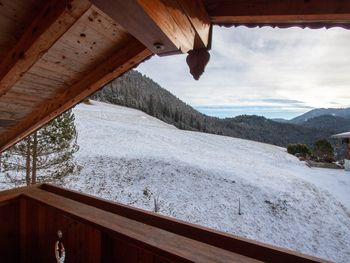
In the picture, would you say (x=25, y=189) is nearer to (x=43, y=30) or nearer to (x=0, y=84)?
(x=0, y=84)

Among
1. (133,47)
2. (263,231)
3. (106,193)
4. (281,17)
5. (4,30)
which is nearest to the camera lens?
(281,17)

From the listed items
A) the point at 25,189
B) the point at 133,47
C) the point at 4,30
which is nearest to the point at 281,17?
the point at 133,47

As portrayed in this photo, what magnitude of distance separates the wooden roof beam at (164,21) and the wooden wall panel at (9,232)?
94.2 inches

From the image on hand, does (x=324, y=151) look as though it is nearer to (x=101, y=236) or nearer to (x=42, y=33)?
(x=101, y=236)

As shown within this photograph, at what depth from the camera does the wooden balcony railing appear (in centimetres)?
137

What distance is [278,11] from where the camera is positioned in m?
1.41

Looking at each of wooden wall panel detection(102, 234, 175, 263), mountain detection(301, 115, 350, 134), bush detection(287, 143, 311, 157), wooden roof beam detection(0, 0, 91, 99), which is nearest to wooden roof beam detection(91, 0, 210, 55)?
wooden roof beam detection(0, 0, 91, 99)

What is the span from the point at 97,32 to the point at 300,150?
2926cm

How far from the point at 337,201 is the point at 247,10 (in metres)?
13.9

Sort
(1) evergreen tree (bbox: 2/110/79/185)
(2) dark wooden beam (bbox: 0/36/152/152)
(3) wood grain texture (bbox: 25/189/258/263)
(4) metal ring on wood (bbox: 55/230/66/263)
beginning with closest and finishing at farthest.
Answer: (3) wood grain texture (bbox: 25/189/258/263), (4) metal ring on wood (bbox: 55/230/66/263), (2) dark wooden beam (bbox: 0/36/152/152), (1) evergreen tree (bbox: 2/110/79/185)

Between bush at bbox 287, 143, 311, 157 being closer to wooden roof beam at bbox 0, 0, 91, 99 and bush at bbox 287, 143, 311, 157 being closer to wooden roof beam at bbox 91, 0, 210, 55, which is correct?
wooden roof beam at bbox 91, 0, 210, 55

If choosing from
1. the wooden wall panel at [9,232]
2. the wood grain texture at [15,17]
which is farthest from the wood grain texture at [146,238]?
the wood grain texture at [15,17]

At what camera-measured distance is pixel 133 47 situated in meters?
2.29

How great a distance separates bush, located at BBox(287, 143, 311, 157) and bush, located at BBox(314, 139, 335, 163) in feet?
4.46
